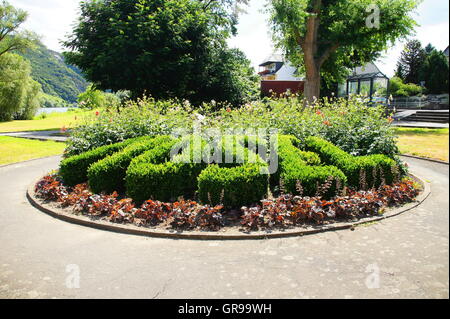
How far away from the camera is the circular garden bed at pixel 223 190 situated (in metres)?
5.43

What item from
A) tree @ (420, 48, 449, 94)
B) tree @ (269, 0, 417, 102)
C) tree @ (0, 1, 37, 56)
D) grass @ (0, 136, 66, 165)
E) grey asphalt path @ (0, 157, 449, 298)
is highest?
tree @ (0, 1, 37, 56)

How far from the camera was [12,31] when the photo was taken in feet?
104

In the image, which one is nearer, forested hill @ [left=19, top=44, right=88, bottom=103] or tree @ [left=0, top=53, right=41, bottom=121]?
tree @ [left=0, top=53, right=41, bottom=121]

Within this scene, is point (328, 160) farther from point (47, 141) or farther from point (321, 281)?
point (47, 141)

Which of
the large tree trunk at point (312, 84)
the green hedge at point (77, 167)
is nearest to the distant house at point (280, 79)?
the large tree trunk at point (312, 84)

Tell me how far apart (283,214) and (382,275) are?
1.97 m

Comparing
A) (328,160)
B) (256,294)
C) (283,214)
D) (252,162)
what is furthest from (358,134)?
(256,294)

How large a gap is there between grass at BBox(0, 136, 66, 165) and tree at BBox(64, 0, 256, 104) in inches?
249

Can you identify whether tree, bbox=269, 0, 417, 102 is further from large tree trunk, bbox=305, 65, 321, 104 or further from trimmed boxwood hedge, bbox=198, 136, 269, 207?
trimmed boxwood hedge, bbox=198, 136, 269, 207

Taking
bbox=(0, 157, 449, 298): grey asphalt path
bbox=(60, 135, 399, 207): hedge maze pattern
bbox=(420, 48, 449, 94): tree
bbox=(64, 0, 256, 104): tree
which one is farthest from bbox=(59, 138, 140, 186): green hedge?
bbox=(64, 0, 256, 104): tree

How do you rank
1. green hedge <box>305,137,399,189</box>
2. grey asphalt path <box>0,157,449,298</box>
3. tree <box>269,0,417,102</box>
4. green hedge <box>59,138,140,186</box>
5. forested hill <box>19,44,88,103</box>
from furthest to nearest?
forested hill <box>19,44,88,103</box>
tree <box>269,0,417,102</box>
green hedge <box>59,138,140,186</box>
green hedge <box>305,137,399,189</box>
grey asphalt path <box>0,157,449,298</box>

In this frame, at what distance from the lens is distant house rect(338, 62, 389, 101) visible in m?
30.3

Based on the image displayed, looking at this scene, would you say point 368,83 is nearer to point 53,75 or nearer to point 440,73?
point 440,73

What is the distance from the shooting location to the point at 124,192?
7375 millimetres
